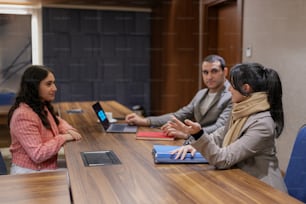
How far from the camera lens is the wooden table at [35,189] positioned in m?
1.07

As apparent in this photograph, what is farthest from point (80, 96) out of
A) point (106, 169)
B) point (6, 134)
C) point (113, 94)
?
point (106, 169)

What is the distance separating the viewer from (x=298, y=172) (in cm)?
136

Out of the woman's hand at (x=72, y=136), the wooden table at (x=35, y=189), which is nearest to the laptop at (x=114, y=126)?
the woman's hand at (x=72, y=136)

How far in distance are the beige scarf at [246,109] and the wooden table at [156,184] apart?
0.21 meters

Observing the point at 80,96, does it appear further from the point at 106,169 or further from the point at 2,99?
the point at 106,169

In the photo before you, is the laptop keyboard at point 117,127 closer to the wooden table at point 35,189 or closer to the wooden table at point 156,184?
the wooden table at point 156,184

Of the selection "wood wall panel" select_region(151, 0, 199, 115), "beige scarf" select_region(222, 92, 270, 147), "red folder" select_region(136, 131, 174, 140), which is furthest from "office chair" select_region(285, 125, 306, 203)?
"wood wall panel" select_region(151, 0, 199, 115)

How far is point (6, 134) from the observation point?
3.45 meters

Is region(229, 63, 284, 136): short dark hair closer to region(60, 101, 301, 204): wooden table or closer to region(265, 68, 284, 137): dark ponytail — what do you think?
region(265, 68, 284, 137): dark ponytail

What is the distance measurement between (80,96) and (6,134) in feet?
6.52

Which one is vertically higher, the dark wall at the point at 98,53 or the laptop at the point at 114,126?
the dark wall at the point at 98,53

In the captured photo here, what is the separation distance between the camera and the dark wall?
518 cm

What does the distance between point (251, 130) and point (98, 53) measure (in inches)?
167

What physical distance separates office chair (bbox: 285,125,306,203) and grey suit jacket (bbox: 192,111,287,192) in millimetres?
54
